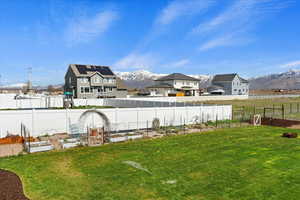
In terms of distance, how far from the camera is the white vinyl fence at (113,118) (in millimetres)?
18359

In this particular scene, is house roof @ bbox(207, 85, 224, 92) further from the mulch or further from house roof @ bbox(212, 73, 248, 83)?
the mulch

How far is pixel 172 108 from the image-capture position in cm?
2619

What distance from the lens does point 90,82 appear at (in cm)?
5569

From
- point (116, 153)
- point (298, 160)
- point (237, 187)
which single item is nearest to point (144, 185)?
point (237, 187)

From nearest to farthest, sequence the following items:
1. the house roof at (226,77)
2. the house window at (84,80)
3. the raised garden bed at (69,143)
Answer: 1. the raised garden bed at (69,143)
2. the house window at (84,80)
3. the house roof at (226,77)

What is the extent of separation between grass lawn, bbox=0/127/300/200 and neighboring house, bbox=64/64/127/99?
4106cm

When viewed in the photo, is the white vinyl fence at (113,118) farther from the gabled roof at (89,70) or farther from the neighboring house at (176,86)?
the neighboring house at (176,86)

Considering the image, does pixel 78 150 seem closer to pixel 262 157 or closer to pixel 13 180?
pixel 13 180

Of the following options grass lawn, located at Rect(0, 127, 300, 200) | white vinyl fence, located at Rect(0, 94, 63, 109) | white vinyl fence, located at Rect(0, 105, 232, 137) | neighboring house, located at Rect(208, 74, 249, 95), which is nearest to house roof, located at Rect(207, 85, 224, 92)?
neighboring house, located at Rect(208, 74, 249, 95)

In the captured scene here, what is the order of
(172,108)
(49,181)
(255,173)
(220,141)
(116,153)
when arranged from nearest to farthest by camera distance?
(49,181) < (255,173) < (116,153) < (220,141) < (172,108)

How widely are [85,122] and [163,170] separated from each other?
12.6 metres

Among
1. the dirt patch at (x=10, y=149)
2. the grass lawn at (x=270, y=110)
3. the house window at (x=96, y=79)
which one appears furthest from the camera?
the house window at (x=96, y=79)

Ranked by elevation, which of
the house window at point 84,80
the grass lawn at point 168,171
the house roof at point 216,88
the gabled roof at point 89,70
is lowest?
the grass lawn at point 168,171

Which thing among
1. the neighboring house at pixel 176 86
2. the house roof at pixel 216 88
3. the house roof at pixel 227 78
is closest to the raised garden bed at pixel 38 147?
the neighboring house at pixel 176 86
